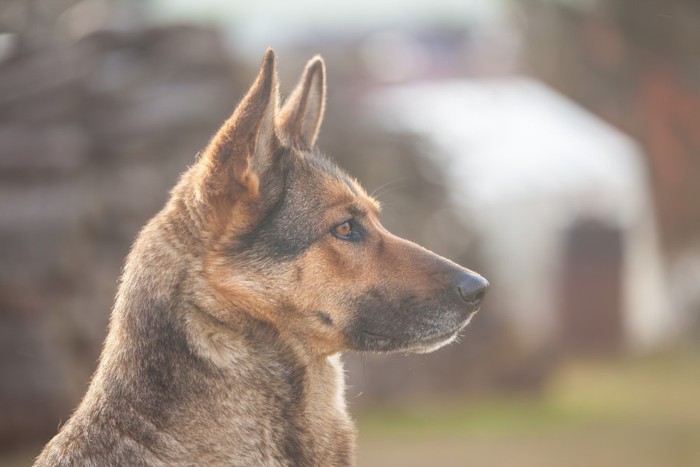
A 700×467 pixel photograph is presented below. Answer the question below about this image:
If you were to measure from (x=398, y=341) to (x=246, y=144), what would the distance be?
44.5 inches

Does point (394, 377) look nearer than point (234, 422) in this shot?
No

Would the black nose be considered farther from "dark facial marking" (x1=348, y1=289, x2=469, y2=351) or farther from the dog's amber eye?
the dog's amber eye

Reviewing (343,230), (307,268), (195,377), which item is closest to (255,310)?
(307,268)

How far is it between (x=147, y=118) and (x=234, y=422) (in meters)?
8.16

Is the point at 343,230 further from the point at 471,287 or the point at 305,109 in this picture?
the point at 305,109

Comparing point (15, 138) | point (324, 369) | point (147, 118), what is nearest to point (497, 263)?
point (147, 118)

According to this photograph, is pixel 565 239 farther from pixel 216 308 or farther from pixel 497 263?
pixel 216 308

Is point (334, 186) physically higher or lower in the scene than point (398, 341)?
higher

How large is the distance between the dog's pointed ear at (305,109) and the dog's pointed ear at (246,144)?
496mm

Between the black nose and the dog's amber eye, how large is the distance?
56 cm

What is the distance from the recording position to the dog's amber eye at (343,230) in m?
4.38

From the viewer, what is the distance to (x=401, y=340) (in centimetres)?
434

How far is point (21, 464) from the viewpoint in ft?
32.2

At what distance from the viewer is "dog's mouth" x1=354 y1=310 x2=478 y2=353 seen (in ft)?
14.1
